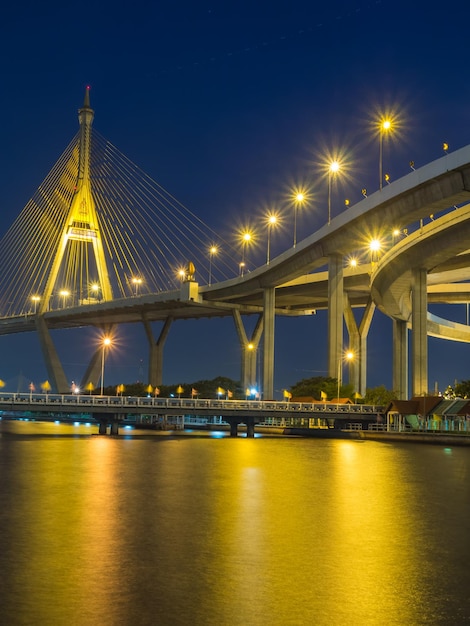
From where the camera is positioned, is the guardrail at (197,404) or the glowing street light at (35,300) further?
the glowing street light at (35,300)

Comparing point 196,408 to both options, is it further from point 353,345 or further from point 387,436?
point 353,345

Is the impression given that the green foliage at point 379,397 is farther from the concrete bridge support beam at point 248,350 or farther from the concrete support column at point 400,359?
the concrete bridge support beam at point 248,350

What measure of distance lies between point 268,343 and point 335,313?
17.6 m

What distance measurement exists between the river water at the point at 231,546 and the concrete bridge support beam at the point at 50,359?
246 ft

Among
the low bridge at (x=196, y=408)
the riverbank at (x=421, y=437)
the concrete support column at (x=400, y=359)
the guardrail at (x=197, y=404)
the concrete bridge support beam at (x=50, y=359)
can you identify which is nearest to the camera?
the riverbank at (x=421, y=437)

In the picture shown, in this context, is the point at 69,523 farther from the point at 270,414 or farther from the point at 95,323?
the point at 95,323

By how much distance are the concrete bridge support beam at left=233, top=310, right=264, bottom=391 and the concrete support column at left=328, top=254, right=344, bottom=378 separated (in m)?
31.5

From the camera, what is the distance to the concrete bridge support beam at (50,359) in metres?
108

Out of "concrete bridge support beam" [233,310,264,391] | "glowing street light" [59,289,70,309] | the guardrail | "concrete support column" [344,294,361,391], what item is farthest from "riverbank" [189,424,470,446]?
"glowing street light" [59,289,70,309]

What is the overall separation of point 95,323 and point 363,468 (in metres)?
94.7

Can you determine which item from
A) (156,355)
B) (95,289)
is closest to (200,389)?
(156,355)

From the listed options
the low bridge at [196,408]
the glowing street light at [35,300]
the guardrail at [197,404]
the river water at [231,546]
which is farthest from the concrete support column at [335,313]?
the glowing street light at [35,300]

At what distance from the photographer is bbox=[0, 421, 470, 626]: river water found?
1255cm

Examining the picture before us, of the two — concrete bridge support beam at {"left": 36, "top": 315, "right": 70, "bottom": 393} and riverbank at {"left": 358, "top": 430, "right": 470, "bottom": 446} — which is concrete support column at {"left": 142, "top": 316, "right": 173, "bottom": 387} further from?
riverbank at {"left": 358, "top": 430, "right": 470, "bottom": 446}
